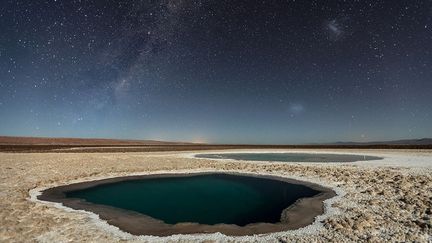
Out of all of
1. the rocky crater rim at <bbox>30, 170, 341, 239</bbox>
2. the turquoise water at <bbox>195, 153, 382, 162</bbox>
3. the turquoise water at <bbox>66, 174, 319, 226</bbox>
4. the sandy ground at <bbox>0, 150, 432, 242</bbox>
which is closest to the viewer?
the sandy ground at <bbox>0, 150, 432, 242</bbox>

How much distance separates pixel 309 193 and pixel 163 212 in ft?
22.0

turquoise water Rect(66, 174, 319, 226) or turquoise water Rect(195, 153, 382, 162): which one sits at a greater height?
turquoise water Rect(195, 153, 382, 162)

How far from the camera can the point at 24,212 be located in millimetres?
10484

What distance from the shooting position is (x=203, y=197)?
15.5 meters

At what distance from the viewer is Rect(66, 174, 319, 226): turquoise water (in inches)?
462

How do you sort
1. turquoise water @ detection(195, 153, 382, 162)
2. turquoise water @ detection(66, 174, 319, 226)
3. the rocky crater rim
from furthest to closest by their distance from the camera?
turquoise water @ detection(195, 153, 382, 162) → turquoise water @ detection(66, 174, 319, 226) → the rocky crater rim

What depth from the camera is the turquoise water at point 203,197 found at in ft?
38.5

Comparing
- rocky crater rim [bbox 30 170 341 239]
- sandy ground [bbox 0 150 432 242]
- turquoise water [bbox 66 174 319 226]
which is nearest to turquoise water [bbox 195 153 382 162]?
turquoise water [bbox 66 174 319 226]

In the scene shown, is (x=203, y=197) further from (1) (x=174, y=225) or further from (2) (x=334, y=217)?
(2) (x=334, y=217)

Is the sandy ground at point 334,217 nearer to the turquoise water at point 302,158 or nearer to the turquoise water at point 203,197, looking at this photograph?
the turquoise water at point 203,197

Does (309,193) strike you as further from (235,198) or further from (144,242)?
(144,242)

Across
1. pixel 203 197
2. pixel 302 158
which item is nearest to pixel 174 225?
pixel 203 197

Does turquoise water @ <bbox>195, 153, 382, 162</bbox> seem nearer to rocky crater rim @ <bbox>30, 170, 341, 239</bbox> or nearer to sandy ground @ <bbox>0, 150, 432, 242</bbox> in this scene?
sandy ground @ <bbox>0, 150, 432, 242</bbox>

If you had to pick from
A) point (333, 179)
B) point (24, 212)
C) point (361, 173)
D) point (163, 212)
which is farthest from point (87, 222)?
point (361, 173)
